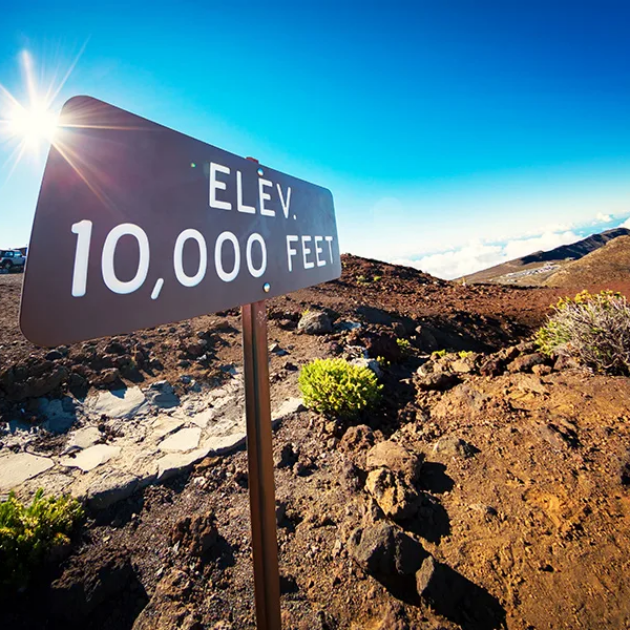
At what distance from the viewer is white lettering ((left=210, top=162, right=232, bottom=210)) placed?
1.07 m

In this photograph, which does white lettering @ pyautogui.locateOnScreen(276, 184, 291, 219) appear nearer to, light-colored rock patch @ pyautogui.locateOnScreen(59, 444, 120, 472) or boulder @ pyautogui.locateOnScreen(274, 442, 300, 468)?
boulder @ pyautogui.locateOnScreen(274, 442, 300, 468)

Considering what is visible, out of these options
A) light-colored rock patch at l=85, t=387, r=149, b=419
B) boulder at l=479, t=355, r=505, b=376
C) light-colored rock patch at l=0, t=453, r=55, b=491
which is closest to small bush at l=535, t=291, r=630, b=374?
boulder at l=479, t=355, r=505, b=376

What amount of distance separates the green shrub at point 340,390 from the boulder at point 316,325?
9.69ft

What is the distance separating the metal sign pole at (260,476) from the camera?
1.17 m

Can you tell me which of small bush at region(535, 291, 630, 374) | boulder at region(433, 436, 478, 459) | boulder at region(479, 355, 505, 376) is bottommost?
boulder at region(433, 436, 478, 459)

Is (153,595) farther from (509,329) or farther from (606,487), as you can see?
(509,329)

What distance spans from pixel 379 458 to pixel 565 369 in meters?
2.82

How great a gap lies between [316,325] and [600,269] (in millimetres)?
23290

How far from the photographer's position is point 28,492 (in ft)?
11.0

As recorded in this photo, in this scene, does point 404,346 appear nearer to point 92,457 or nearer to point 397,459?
point 397,459

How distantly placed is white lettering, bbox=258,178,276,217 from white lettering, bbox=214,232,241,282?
9.2 inches

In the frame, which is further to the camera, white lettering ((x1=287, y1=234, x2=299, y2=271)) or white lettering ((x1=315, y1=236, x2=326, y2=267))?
white lettering ((x1=315, y1=236, x2=326, y2=267))

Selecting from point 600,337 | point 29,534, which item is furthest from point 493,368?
point 29,534

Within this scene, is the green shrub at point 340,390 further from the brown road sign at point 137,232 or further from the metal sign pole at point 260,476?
the brown road sign at point 137,232
